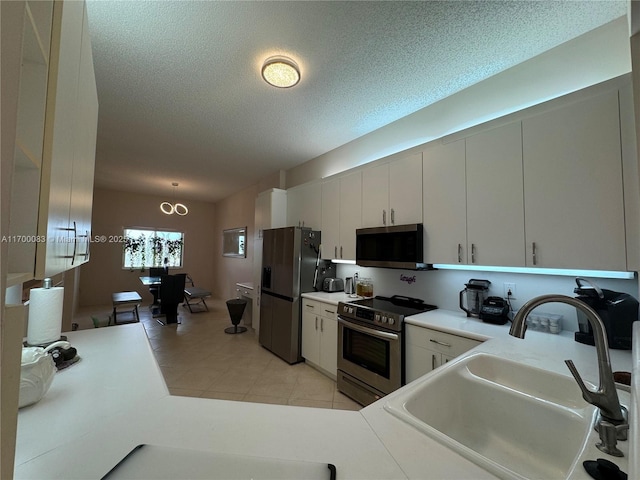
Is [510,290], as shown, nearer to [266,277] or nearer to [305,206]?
[305,206]

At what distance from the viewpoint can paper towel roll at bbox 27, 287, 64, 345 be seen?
1.33 metres

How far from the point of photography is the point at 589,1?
150cm

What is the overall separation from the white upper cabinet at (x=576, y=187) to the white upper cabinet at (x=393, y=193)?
841 millimetres

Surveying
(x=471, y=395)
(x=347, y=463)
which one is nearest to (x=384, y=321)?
(x=471, y=395)

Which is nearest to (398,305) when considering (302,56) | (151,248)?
(302,56)

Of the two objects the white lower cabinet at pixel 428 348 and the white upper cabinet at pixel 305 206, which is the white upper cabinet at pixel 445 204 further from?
the white upper cabinet at pixel 305 206

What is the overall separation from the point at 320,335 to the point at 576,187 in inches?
103

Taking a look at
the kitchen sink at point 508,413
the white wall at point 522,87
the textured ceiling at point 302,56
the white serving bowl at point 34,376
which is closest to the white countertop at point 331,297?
the kitchen sink at point 508,413

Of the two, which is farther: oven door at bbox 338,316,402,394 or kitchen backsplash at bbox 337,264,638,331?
oven door at bbox 338,316,402,394

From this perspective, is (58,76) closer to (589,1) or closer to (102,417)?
(102,417)

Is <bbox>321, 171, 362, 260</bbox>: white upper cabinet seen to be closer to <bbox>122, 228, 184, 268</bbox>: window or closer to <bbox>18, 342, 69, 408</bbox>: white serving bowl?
<bbox>18, 342, 69, 408</bbox>: white serving bowl

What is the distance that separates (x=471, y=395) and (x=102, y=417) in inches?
59.4

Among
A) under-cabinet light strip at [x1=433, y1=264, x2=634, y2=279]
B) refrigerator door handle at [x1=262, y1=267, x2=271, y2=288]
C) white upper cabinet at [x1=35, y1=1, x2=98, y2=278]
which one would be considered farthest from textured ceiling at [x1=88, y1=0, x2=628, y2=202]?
refrigerator door handle at [x1=262, y1=267, x2=271, y2=288]

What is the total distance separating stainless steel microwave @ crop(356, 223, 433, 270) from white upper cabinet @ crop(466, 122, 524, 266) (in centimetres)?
42
